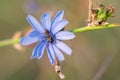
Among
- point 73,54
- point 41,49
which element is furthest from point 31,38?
point 73,54

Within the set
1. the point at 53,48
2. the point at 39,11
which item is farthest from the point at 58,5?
the point at 53,48

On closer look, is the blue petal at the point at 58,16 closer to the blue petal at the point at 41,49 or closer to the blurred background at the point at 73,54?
the blue petal at the point at 41,49

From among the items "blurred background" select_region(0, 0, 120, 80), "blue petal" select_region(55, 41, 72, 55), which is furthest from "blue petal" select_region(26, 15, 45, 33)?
"blurred background" select_region(0, 0, 120, 80)

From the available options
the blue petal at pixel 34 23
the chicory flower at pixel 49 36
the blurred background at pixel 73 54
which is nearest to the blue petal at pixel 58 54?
the chicory flower at pixel 49 36

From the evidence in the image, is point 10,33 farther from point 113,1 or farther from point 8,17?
point 113,1

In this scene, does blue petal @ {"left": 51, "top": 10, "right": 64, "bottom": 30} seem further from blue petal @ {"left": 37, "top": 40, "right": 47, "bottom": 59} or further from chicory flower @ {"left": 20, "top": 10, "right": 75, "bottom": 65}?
blue petal @ {"left": 37, "top": 40, "right": 47, "bottom": 59}
